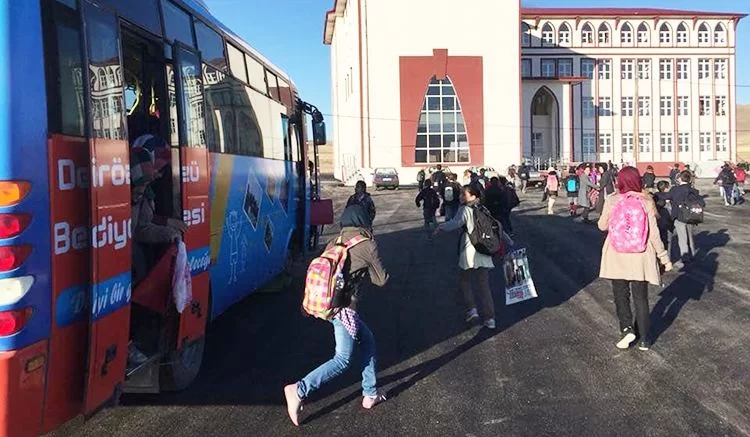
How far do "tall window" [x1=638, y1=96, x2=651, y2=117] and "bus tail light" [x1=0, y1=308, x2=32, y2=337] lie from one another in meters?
70.6

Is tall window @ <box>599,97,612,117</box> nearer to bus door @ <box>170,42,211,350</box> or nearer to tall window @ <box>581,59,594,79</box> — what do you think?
tall window @ <box>581,59,594,79</box>

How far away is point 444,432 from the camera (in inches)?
190

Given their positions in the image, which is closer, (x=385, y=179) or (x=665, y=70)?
(x=385, y=179)

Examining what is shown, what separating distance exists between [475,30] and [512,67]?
156 inches

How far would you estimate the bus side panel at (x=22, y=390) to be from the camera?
3.16 metres

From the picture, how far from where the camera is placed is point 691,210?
477 inches

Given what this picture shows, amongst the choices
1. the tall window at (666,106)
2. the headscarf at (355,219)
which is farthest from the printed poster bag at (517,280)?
the tall window at (666,106)

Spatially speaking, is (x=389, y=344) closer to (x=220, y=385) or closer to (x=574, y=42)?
(x=220, y=385)

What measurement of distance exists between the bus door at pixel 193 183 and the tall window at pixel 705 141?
70.5 m

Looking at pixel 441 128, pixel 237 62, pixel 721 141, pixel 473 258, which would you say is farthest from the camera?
pixel 721 141

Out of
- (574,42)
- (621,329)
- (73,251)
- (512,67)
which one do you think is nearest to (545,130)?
(574,42)

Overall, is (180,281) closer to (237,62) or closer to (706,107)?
(237,62)

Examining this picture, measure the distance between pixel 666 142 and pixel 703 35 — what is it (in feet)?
37.0

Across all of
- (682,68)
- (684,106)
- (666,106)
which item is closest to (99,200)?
(666,106)
